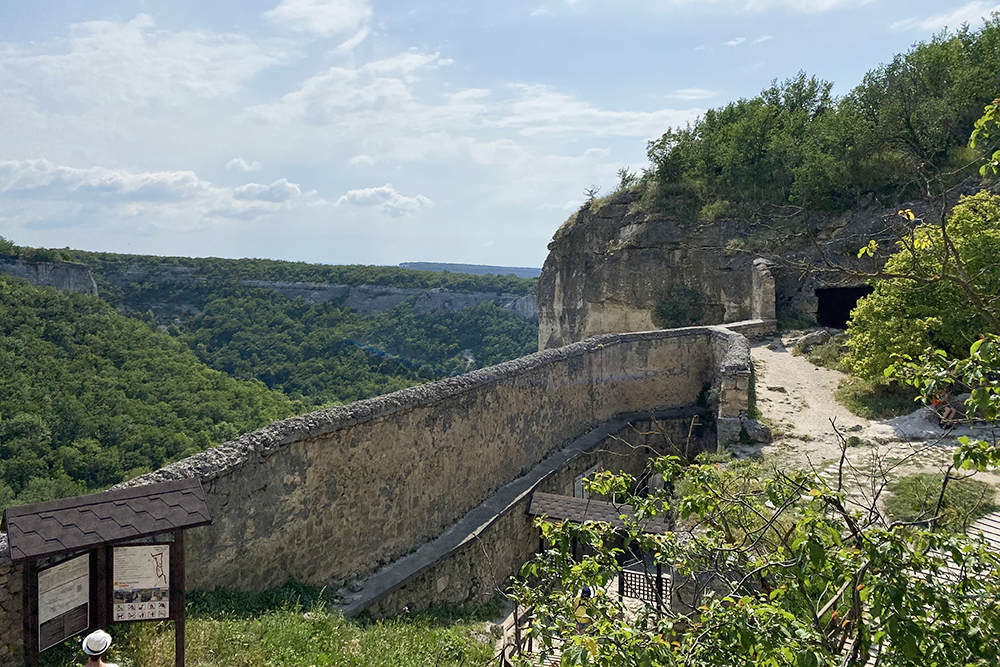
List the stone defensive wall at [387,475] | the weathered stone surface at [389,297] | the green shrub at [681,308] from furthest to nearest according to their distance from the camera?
the weathered stone surface at [389,297]
the green shrub at [681,308]
the stone defensive wall at [387,475]

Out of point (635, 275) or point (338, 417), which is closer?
point (338, 417)

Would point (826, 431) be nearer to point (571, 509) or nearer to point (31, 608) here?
point (571, 509)

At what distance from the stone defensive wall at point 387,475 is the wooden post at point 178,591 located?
0.98 m

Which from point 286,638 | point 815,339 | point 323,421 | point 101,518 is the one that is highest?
point 815,339

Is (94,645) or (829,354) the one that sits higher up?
(829,354)

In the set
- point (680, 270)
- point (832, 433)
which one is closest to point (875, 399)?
point (832, 433)

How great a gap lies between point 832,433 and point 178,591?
10.9m

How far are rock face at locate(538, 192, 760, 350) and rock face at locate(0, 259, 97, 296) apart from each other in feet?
71.3

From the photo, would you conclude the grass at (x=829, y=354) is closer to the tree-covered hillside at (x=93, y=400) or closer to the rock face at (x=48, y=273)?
the tree-covered hillside at (x=93, y=400)

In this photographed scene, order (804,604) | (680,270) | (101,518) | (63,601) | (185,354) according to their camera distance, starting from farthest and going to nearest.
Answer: (185,354) → (680,270) → (101,518) → (63,601) → (804,604)

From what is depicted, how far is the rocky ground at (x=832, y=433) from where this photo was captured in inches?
382

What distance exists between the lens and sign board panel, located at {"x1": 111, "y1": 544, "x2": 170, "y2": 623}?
15.2 feet

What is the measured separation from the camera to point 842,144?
22891 mm

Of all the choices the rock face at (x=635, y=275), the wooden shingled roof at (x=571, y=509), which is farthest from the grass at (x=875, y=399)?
the rock face at (x=635, y=275)
